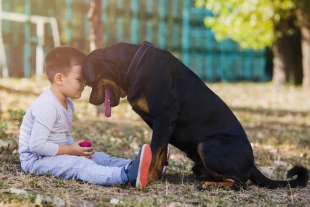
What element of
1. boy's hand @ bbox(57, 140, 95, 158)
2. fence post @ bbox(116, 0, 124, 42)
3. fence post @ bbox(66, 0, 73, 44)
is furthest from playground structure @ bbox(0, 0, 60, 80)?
boy's hand @ bbox(57, 140, 95, 158)

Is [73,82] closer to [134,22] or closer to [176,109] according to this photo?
[176,109]

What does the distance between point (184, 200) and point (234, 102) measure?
25.8 ft

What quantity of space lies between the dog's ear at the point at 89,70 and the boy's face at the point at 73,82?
3.7 inches

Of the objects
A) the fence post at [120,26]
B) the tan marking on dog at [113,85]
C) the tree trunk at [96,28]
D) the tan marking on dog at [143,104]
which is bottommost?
the tan marking on dog at [143,104]

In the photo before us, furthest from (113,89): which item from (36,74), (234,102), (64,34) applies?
(64,34)

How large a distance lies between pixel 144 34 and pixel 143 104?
12906 mm

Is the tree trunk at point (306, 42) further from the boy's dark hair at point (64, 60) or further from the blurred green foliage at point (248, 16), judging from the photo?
the boy's dark hair at point (64, 60)

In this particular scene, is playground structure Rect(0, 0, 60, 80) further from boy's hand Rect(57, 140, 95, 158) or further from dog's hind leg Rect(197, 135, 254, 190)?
dog's hind leg Rect(197, 135, 254, 190)

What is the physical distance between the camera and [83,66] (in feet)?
13.3

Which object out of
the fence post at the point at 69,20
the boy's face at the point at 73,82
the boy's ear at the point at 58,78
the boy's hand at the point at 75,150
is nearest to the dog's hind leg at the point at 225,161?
the boy's hand at the point at 75,150

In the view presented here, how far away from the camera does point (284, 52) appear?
1603 cm

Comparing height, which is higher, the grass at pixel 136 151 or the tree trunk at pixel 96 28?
the tree trunk at pixel 96 28

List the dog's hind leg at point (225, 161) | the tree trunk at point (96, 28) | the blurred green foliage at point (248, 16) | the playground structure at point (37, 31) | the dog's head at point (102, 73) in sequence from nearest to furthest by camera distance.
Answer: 1. the dog's hind leg at point (225, 161)
2. the dog's head at point (102, 73)
3. the tree trunk at point (96, 28)
4. the playground structure at point (37, 31)
5. the blurred green foliage at point (248, 16)

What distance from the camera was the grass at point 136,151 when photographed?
350 cm
